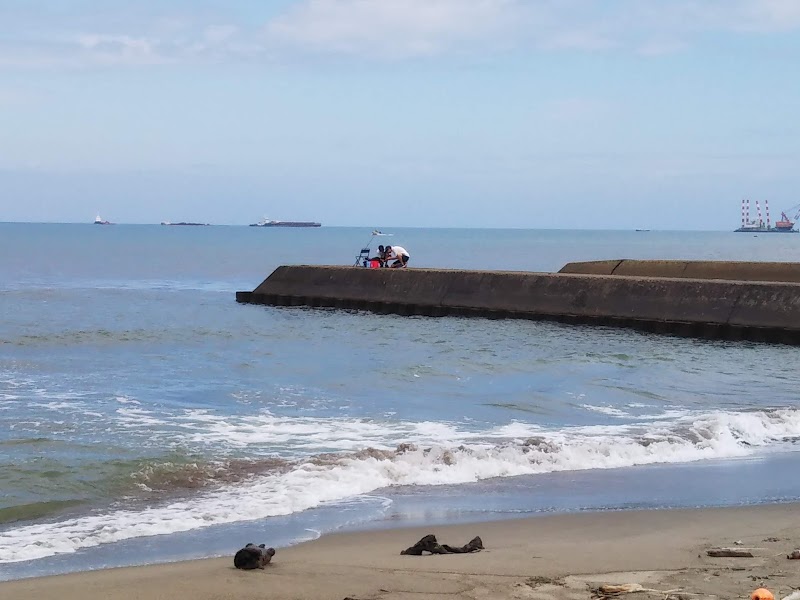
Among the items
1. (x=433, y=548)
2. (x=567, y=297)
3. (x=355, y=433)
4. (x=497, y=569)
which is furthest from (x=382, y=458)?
(x=567, y=297)

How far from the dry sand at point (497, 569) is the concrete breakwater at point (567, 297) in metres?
18.2

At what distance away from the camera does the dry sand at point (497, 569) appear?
21.7 ft

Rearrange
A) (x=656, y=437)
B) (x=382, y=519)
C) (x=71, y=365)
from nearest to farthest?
(x=382, y=519), (x=656, y=437), (x=71, y=365)

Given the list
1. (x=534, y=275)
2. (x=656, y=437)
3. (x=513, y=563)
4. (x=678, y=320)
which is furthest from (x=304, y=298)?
(x=513, y=563)

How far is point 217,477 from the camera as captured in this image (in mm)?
11047

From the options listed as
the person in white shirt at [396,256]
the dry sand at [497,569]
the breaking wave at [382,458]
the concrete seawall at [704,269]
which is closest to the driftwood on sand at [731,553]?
the dry sand at [497,569]

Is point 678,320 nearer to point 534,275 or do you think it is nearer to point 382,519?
point 534,275

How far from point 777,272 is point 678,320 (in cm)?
617

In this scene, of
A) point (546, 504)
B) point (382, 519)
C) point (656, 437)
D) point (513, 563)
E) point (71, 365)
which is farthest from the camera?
point (71, 365)

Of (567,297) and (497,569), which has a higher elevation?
(567,297)

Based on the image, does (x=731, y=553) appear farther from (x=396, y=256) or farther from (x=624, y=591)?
(x=396, y=256)

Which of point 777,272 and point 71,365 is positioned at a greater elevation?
point 777,272

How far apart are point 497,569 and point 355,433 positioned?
6.56 metres

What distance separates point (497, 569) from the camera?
7.22 meters
